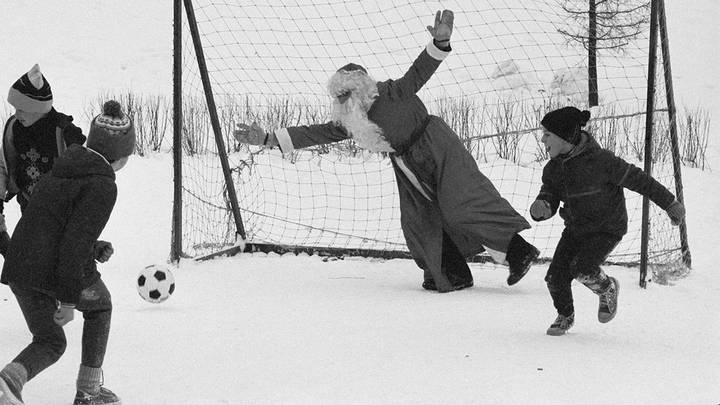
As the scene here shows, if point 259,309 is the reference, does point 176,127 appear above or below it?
above

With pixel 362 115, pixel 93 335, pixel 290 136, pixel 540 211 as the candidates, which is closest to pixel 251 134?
pixel 290 136

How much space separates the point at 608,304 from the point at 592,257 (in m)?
0.29

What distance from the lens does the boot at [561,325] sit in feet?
18.4

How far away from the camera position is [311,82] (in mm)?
14586

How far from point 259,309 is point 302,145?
4.12 ft

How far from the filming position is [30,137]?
224 inches

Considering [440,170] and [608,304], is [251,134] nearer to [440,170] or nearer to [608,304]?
[440,170]

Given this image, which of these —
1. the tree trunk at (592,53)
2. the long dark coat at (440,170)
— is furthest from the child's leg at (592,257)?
the tree trunk at (592,53)

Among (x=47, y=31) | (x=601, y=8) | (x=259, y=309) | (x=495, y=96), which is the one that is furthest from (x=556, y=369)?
(x=47, y=31)

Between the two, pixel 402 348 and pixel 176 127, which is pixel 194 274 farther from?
pixel 402 348

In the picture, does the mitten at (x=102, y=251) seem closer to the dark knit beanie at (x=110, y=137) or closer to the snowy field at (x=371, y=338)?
the dark knit beanie at (x=110, y=137)

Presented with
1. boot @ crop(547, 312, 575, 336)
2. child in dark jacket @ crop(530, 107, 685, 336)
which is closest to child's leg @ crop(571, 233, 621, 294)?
child in dark jacket @ crop(530, 107, 685, 336)

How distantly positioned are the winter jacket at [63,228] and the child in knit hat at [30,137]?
4.44ft

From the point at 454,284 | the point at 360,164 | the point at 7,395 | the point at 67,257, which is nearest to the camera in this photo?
the point at 7,395
